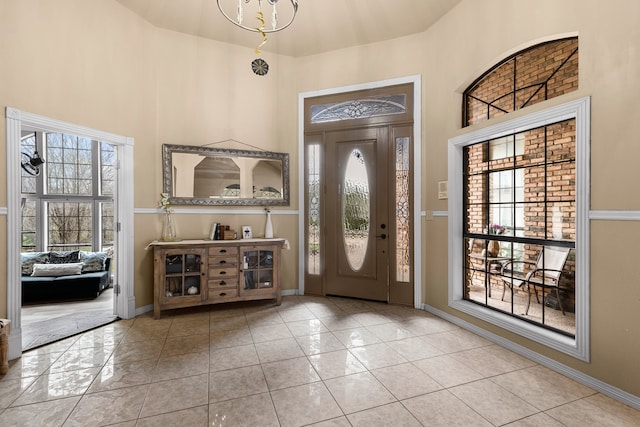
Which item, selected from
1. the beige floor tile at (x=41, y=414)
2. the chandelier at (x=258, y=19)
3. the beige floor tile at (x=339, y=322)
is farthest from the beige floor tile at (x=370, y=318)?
the chandelier at (x=258, y=19)

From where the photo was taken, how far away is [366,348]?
9.48 feet

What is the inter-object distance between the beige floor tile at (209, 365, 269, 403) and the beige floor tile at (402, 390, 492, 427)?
1.04m

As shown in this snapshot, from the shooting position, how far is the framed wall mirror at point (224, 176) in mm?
4059

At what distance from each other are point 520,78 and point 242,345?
3654mm

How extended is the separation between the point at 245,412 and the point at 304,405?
38 cm

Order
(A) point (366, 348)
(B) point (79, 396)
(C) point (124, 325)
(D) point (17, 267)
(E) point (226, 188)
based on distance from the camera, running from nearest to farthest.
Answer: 1. (B) point (79, 396)
2. (D) point (17, 267)
3. (A) point (366, 348)
4. (C) point (124, 325)
5. (E) point (226, 188)

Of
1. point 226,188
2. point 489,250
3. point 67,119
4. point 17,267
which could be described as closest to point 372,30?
point 226,188

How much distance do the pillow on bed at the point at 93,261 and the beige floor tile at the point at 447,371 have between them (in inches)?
205

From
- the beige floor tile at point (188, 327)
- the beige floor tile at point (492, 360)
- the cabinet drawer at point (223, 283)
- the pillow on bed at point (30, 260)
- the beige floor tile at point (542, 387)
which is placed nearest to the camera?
the beige floor tile at point (542, 387)

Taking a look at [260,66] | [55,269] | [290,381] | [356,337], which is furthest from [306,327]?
[55,269]

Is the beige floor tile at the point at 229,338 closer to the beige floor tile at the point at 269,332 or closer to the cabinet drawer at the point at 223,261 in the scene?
the beige floor tile at the point at 269,332

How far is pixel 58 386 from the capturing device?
Result: 7.43ft

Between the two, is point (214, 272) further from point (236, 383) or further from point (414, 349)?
point (414, 349)

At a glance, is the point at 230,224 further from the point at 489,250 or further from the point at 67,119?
the point at 489,250
